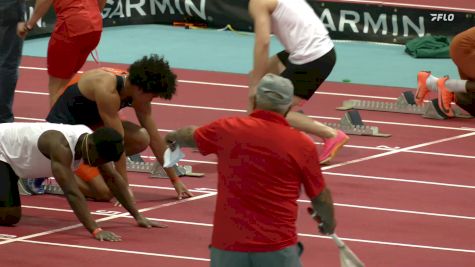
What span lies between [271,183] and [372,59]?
11374mm

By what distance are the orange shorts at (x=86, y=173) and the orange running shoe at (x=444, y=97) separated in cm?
469

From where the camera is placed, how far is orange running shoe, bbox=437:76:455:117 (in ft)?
47.9

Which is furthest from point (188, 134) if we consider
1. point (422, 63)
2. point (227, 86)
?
point (422, 63)

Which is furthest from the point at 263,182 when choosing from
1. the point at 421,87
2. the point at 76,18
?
the point at 421,87

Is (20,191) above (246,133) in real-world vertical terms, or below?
below

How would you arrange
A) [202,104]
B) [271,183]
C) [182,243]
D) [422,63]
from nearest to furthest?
[271,183], [182,243], [202,104], [422,63]

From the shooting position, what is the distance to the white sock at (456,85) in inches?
568

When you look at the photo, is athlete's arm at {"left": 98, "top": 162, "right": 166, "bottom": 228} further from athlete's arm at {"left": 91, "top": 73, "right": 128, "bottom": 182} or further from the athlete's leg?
the athlete's leg

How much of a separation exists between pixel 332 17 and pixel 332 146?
7.14m

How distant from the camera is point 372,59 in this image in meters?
18.4

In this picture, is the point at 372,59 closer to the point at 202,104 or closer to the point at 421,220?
the point at 202,104

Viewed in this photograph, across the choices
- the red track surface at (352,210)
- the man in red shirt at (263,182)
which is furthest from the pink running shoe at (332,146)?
the man in red shirt at (263,182)

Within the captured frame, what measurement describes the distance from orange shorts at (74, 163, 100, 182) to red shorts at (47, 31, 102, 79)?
5.48 ft

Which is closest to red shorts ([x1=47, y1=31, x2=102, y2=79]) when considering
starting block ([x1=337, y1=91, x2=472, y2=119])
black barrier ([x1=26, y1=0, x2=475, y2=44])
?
starting block ([x1=337, y1=91, x2=472, y2=119])
